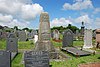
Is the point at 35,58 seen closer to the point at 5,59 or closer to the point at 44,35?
the point at 5,59

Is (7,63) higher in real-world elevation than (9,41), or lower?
lower

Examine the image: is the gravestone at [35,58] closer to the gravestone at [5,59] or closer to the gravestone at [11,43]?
the gravestone at [5,59]

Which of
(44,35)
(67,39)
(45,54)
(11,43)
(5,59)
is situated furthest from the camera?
(67,39)

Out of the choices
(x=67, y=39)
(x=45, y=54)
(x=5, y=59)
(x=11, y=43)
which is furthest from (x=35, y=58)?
(x=67, y=39)

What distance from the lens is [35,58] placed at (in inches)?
391

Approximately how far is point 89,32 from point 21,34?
39.3 feet

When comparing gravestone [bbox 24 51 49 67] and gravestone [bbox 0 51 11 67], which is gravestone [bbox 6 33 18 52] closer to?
gravestone [bbox 0 51 11 67]

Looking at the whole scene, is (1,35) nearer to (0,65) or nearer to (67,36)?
(67,36)

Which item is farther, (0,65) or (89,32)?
(89,32)

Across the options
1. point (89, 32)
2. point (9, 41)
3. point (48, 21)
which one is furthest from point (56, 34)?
point (48, 21)

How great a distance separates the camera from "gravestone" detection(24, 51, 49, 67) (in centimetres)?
988

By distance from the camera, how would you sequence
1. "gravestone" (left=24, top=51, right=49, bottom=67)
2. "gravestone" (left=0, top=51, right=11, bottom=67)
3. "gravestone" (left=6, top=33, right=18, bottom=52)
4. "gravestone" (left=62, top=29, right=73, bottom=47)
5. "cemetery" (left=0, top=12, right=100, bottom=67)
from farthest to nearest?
"gravestone" (left=62, top=29, right=73, bottom=47), "gravestone" (left=6, top=33, right=18, bottom=52), "gravestone" (left=0, top=51, right=11, bottom=67), "cemetery" (left=0, top=12, right=100, bottom=67), "gravestone" (left=24, top=51, right=49, bottom=67)

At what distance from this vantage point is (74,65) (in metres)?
11.5

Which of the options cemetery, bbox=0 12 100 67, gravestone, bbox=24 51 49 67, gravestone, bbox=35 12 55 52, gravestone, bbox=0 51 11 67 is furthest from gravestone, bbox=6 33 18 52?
gravestone, bbox=24 51 49 67
